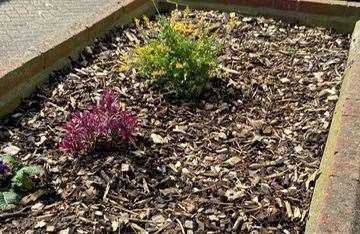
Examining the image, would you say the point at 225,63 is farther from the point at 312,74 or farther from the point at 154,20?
the point at 154,20

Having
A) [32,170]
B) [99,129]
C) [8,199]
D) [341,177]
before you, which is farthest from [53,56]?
[341,177]

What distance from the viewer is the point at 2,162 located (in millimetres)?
3055

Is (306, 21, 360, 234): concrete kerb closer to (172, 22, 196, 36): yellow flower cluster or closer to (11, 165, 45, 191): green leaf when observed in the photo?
(172, 22, 196, 36): yellow flower cluster

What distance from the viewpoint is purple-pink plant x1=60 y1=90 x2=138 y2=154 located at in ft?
10.6

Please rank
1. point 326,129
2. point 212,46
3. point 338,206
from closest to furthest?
point 338,206 → point 326,129 → point 212,46

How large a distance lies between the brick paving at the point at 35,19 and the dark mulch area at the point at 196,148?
2.57 ft

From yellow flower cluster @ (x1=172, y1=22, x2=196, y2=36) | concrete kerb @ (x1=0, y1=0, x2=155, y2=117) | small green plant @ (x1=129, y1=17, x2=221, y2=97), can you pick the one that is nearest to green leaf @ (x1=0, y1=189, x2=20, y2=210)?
concrete kerb @ (x1=0, y1=0, x2=155, y2=117)

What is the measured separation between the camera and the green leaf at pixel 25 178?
305 centimetres

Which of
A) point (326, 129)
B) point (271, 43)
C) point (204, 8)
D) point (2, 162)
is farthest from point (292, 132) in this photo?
point (204, 8)

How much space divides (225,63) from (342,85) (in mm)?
965

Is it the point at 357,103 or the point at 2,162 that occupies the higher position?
the point at 2,162

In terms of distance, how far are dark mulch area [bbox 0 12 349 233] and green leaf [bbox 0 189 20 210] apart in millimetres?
55

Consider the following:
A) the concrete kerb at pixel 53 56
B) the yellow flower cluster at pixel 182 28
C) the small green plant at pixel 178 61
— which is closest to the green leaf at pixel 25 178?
the concrete kerb at pixel 53 56

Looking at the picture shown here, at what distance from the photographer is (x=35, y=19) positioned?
5.76 m
